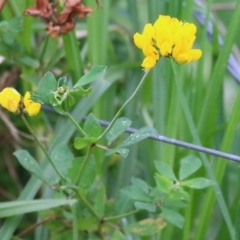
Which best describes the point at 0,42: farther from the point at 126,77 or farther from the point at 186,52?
the point at 186,52

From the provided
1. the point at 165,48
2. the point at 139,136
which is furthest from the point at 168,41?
the point at 139,136

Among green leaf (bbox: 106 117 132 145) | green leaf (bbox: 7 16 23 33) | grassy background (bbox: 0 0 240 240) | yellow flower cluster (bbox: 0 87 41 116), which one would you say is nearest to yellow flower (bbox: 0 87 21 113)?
yellow flower cluster (bbox: 0 87 41 116)

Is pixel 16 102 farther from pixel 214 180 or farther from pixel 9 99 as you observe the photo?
pixel 214 180

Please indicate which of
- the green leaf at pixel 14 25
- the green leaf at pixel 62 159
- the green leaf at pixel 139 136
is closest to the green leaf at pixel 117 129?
the green leaf at pixel 139 136

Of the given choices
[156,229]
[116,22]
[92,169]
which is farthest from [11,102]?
[116,22]

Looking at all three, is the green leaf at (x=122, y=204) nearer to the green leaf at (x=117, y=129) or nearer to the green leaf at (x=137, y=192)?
the green leaf at (x=137, y=192)

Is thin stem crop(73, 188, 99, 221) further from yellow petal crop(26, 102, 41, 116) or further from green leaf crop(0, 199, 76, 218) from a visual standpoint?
yellow petal crop(26, 102, 41, 116)
